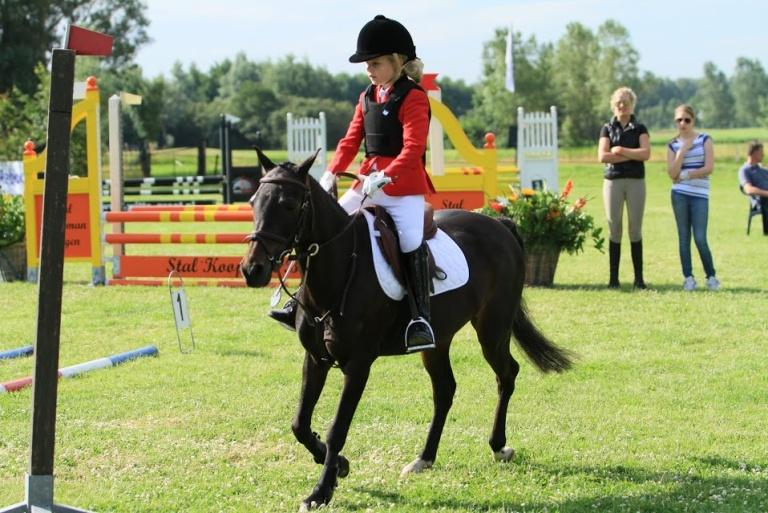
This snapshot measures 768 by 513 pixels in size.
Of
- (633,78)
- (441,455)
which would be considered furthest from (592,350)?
(633,78)

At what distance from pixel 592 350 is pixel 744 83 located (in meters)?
174

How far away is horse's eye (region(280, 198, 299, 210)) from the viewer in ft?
16.6

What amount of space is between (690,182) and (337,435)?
28.4 feet

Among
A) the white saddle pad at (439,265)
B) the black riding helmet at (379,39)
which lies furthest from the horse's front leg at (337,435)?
the black riding helmet at (379,39)

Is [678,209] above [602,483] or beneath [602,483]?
above

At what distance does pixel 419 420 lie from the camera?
7.19 meters

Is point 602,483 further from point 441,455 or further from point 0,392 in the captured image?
point 0,392

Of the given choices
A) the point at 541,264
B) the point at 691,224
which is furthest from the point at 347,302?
the point at 691,224

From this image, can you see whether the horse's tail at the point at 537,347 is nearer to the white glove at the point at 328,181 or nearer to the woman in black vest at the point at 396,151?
the woman in black vest at the point at 396,151

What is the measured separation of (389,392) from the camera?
26.3ft

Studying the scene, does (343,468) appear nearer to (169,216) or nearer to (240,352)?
(240,352)

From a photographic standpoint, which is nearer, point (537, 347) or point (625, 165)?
point (537, 347)

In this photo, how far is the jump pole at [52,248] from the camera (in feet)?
15.0

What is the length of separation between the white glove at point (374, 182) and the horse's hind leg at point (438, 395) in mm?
1142
